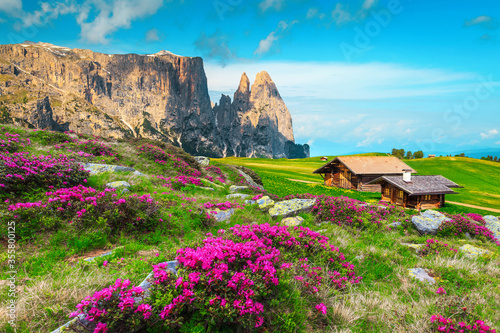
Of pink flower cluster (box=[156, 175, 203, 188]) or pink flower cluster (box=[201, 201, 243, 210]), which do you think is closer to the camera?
pink flower cluster (box=[201, 201, 243, 210])

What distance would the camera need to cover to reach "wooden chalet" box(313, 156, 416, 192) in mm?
44094

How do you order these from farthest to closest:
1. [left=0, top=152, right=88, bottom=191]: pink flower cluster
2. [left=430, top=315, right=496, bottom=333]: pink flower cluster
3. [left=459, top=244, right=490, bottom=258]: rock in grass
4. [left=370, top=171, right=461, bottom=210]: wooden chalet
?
[left=370, top=171, right=461, bottom=210]: wooden chalet < [left=459, top=244, right=490, bottom=258]: rock in grass < [left=0, top=152, right=88, bottom=191]: pink flower cluster < [left=430, top=315, right=496, bottom=333]: pink flower cluster

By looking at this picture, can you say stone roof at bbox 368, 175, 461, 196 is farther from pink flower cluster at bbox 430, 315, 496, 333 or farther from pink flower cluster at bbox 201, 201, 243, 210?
pink flower cluster at bbox 430, 315, 496, 333

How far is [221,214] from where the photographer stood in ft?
31.9

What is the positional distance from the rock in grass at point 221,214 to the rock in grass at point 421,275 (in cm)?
629

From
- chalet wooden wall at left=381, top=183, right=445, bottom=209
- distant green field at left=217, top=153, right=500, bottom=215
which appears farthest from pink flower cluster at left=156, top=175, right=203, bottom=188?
chalet wooden wall at left=381, top=183, right=445, bottom=209

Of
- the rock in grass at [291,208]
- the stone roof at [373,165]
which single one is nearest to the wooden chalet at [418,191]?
the stone roof at [373,165]

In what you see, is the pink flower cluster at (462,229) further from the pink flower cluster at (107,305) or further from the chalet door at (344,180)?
the chalet door at (344,180)

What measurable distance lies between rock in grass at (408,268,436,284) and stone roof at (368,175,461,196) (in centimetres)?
2695

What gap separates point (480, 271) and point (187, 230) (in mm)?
9527

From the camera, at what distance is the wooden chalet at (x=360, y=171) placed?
44.1 meters

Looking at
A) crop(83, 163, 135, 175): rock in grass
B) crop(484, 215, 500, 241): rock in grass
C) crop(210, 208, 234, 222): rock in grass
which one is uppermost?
crop(83, 163, 135, 175): rock in grass

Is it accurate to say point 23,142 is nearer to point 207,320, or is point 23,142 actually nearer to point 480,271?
point 207,320

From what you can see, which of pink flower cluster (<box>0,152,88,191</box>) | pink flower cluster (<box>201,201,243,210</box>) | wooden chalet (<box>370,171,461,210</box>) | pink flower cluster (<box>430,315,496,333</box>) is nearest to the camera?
pink flower cluster (<box>430,315,496,333</box>)
